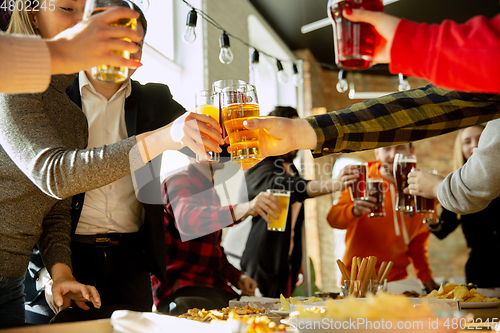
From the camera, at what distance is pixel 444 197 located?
4.47 feet

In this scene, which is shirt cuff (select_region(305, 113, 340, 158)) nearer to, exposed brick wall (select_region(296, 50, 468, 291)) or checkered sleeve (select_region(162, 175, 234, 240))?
checkered sleeve (select_region(162, 175, 234, 240))

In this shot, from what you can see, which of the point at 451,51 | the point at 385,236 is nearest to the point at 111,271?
the point at 451,51

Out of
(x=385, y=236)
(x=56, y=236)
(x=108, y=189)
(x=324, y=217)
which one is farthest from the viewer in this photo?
(x=324, y=217)

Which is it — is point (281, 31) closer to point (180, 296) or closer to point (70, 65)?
point (180, 296)

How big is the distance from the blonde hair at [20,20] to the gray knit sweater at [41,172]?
0.49 feet

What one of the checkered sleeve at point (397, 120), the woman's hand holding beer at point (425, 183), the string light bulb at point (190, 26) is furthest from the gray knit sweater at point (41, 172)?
the string light bulb at point (190, 26)

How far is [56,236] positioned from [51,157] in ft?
1.07

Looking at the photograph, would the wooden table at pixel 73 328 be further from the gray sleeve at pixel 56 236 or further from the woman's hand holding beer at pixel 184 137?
the gray sleeve at pixel 56 236

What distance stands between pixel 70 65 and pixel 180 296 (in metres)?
1.23

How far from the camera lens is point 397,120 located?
1.15m

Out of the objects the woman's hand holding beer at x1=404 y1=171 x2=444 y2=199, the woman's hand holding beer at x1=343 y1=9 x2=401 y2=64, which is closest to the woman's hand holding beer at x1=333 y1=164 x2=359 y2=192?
the woman's hand holding beer at x1=404 y1=171 x2=444 y2=199

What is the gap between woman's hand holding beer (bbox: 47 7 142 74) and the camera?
653 millimetres

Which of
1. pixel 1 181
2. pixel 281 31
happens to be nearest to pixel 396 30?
pixel 1 181

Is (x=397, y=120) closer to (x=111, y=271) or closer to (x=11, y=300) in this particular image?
(x=111, y=271)
